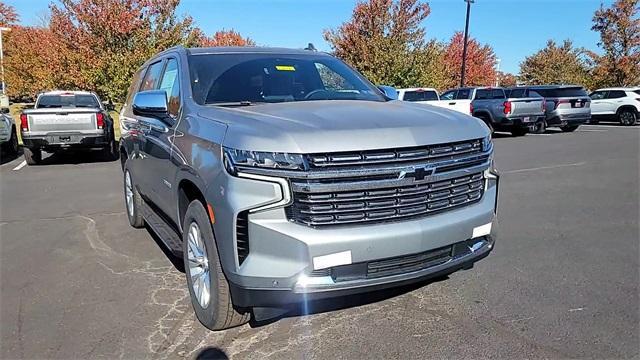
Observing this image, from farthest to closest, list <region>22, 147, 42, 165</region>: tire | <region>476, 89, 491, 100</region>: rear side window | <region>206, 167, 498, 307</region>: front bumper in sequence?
<region>476, 89, 491, 100</region>: rear side window < <region>22, 147, 42, 165</region>: tire < <region>206, 167, 498, 307</region>: front bumper

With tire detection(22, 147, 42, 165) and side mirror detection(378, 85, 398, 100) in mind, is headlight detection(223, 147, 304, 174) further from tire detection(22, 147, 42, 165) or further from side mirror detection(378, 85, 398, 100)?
tire detection(22, 147, 42, 165)

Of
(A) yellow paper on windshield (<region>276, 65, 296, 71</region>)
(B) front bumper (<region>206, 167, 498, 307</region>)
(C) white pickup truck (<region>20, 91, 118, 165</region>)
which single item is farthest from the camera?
(C) white pickup truck (<region>20, 91, 118, 165</region>)

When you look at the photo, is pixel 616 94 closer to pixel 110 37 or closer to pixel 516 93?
pixel 516 93

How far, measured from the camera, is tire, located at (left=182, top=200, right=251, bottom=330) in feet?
10.3

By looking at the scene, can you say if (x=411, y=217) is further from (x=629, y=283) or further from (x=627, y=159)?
(x=627, y=159)

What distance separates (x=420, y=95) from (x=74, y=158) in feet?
39.6

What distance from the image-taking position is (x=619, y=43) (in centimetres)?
3503

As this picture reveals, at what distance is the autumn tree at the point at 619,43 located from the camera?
3403 centimetres

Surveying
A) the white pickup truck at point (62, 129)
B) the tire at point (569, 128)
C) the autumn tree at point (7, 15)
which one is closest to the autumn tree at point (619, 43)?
the tire at point (569, 128)

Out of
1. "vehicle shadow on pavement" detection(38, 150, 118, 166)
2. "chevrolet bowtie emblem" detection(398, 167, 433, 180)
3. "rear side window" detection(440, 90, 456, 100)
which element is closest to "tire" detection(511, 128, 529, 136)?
"rear side window" detection(440, 90, 456, 100)

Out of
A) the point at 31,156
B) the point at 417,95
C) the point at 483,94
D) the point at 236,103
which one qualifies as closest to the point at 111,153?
the point at 31,156

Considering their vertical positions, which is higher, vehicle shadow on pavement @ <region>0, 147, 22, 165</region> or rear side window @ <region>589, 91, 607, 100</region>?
rear side window @ <region>589, 91, 607, 100</region>

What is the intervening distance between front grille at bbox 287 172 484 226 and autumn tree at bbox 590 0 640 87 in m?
37.8

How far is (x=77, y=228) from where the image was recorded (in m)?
6.21
